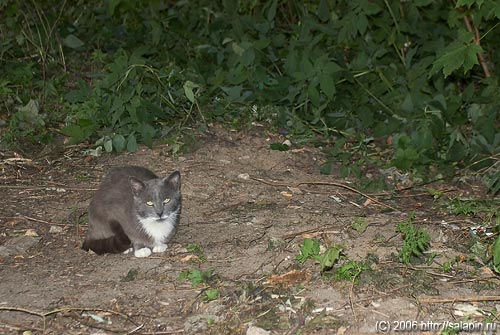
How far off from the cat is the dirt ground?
100 mm

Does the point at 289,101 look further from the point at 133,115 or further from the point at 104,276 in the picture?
the point at 104,276

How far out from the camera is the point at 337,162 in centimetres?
675

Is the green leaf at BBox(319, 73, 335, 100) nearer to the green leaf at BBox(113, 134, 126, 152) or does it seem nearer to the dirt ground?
the dirt ground

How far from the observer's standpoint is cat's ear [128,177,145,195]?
5.04 m

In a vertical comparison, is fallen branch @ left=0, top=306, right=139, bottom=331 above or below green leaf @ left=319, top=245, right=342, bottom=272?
below

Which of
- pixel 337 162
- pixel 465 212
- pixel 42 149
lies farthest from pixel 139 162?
pixel 465 212

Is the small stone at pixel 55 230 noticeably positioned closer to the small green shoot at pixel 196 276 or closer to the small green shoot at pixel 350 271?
the small green shoot at pixel 196 276

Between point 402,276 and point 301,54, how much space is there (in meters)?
3.71

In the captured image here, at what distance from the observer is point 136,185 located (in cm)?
506

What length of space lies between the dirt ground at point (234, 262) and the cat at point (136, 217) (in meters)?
0.10

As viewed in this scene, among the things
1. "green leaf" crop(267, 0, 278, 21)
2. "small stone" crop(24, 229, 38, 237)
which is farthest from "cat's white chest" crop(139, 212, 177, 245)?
"green leaf" crop(267, 0, 278, 21)

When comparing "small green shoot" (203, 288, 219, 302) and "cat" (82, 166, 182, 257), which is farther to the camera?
"cat" (82, 166, 182, 257)

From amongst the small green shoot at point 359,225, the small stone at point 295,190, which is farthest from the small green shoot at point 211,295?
the small stone at point 295,190


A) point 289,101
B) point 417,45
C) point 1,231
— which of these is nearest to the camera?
point 1,231
